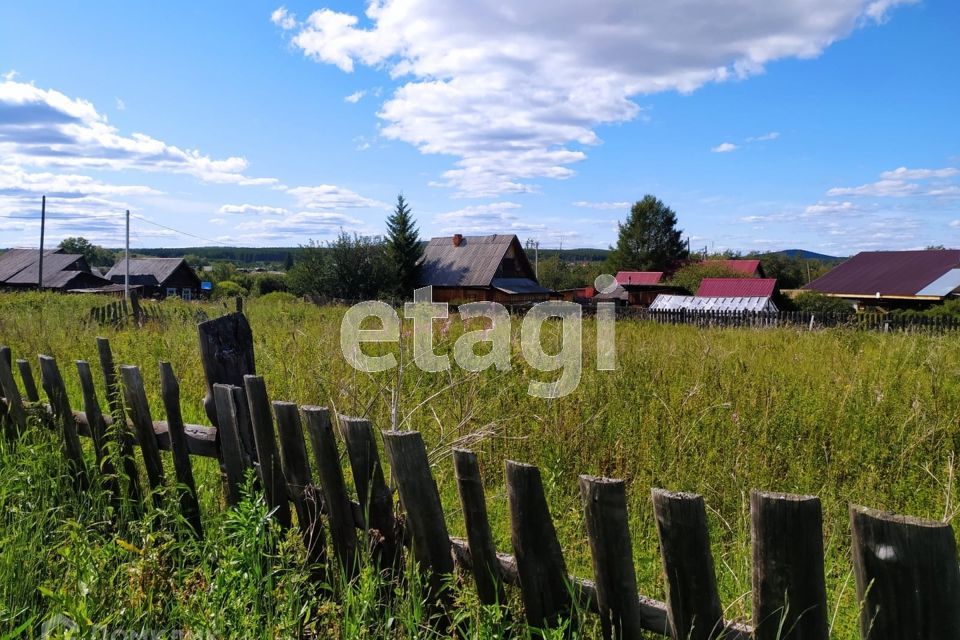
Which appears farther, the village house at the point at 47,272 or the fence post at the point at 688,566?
the village house at the point at 47,272

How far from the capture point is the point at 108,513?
9.09 feet

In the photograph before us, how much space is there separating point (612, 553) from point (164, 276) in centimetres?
6122

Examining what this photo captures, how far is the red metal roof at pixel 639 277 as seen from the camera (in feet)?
202

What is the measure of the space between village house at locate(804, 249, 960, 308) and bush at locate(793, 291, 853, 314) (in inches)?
56.2

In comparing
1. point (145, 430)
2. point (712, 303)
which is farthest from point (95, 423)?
point (712, 303)

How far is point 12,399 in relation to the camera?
343 centimetres

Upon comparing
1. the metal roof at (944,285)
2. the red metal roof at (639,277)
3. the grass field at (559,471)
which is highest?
the red metal roof at (639,277)

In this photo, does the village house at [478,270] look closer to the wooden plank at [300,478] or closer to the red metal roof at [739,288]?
the red metal roof at [739,288]

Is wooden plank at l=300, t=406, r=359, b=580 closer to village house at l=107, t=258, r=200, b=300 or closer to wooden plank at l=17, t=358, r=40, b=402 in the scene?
wooden plank at l=17, t=358, r=40, b=402

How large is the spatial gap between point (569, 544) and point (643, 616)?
1197mm

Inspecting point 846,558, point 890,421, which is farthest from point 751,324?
point 846,558

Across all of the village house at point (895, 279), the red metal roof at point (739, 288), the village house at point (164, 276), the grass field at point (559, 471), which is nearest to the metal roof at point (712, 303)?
the red metal roof at point (739, 288)

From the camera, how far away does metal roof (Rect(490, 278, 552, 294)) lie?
38.1 metres

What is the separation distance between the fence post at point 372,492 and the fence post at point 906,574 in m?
1.30
